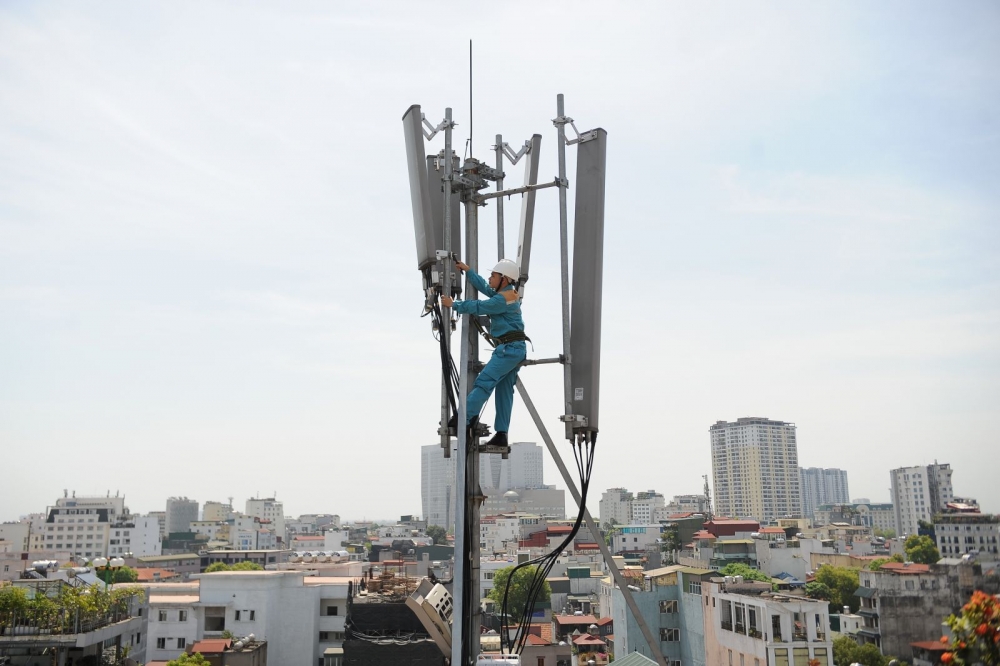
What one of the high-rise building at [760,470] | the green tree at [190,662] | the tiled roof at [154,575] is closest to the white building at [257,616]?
the green tree at [190,662]

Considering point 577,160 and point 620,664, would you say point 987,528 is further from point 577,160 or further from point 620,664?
point 620,664

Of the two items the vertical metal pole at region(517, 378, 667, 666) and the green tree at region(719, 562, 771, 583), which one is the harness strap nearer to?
the vertical metal pole at region(517, 378, 667, 666)

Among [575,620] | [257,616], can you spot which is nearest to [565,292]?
[257,616]

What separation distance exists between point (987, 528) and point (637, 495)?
155036 millimetres

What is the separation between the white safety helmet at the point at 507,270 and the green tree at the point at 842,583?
51.7 m

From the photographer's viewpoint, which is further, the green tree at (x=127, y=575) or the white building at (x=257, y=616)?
the green tree at (x=127, y=575)

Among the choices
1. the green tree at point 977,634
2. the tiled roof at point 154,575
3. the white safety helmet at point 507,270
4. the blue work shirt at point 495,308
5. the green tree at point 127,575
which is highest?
the white safety helmet at point 507,270

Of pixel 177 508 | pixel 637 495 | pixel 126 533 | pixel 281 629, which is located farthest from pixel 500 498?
pixel 281 629

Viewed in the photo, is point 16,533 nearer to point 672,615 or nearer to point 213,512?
point 213,512

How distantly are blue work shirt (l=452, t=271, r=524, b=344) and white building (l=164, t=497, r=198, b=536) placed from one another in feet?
552

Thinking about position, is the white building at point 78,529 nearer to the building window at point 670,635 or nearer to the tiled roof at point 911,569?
the building window at point 670,635

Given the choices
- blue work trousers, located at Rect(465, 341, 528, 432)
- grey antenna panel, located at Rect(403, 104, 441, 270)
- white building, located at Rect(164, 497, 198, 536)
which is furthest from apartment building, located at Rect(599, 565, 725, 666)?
white building, located at Rect(164, 497, 198, 536)

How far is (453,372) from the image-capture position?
18.9 feet

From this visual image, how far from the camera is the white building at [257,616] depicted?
1287 inches
